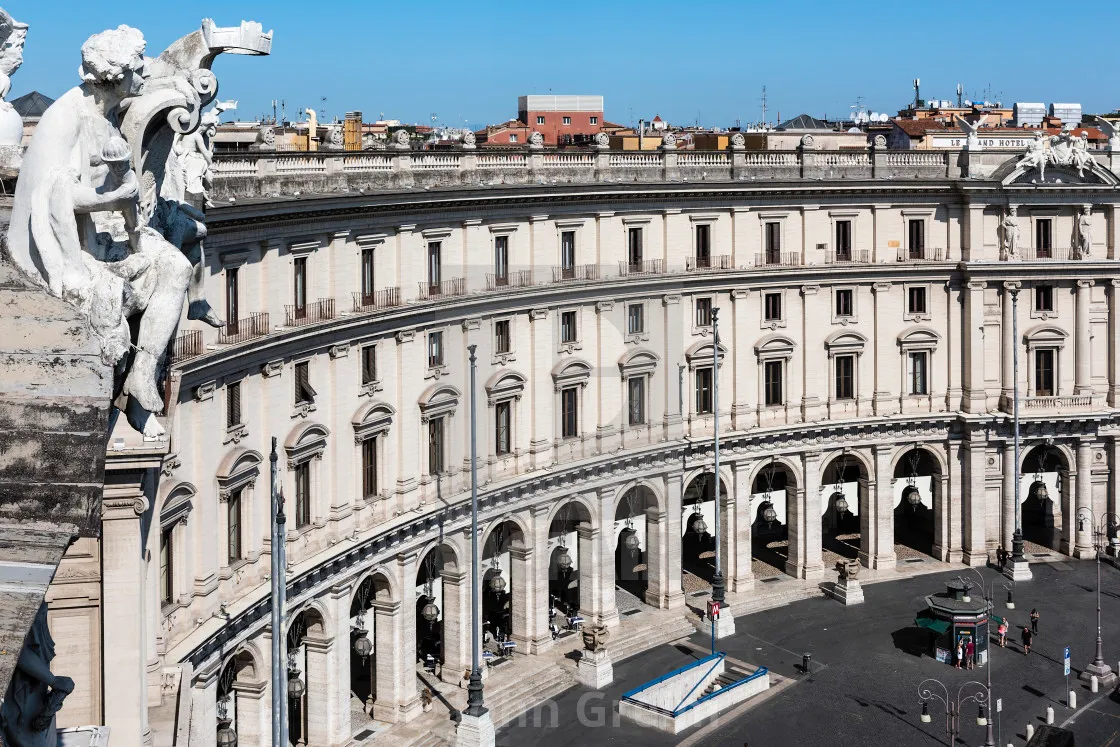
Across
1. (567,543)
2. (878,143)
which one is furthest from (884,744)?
(878,143)

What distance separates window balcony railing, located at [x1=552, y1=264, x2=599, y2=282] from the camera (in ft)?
210

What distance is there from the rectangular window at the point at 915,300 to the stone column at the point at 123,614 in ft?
205

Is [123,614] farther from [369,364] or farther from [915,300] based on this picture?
[915,300]

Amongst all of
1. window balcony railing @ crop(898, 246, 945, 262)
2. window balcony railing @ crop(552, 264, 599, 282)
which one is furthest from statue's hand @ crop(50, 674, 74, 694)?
window balcony railing @ crop(898, 246, 945, 262)

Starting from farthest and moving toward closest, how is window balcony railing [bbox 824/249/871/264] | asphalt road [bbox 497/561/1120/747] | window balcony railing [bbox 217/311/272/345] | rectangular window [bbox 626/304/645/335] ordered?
window balcony railing [bbox 824/249/871/264], rectangular window [bbox 626/304/645/335], asphalt road [bbox 497/561/1120/747], window balcony railing [bbox 217/311/272/345]

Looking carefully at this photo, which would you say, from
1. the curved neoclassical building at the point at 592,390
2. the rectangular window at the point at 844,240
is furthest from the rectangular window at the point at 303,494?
the rectangular window at the point at 844,240

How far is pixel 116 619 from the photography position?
1631 centimetres

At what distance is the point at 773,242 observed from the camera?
73.4 meters

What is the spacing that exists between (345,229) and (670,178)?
1997 centimetres

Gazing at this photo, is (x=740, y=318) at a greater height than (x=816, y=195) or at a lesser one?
lesser

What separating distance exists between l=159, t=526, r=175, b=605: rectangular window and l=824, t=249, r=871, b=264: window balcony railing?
4008 centimetres

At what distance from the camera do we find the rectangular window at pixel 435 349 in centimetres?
5778

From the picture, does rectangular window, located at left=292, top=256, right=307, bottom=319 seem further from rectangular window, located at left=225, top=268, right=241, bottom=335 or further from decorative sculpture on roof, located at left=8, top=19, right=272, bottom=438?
decorative sculpture on roof, located at left=8, top=19, right=272, bottom=438

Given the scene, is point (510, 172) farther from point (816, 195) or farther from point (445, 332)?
point (816, 195)
